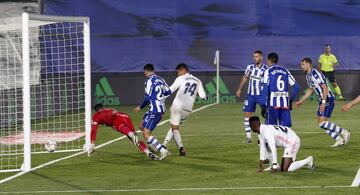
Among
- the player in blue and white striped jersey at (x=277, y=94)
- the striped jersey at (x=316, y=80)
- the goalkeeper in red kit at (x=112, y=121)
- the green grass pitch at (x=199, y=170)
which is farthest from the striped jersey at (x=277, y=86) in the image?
the goalkeeper in red kit at (x=112, y=121)

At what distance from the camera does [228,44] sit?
38938mm

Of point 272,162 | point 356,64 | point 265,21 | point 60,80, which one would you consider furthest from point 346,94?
point 272,162

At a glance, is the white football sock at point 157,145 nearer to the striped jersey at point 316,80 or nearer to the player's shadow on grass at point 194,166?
the player's shadow on grass at point 194,166

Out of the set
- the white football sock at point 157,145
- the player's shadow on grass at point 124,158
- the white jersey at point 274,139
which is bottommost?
the player's shadow on grass at point 124,158

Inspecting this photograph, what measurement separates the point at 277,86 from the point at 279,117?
65cm

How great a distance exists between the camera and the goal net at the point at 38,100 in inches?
774

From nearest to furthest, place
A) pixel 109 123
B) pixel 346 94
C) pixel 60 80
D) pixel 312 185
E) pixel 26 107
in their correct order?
pixel 312 185 < pixel 26 107 < pixel 109 123 < pixel 60 80 < pixel 346 94

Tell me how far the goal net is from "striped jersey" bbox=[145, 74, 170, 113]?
1.62m

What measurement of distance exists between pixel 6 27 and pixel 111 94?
57.8ft

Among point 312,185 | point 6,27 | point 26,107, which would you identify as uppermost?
point 6,27

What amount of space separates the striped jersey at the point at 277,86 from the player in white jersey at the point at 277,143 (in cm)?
267

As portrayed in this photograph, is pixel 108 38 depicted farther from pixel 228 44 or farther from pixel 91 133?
pixel 91 133

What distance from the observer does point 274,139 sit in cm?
1606

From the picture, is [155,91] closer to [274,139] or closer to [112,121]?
[112,121]
